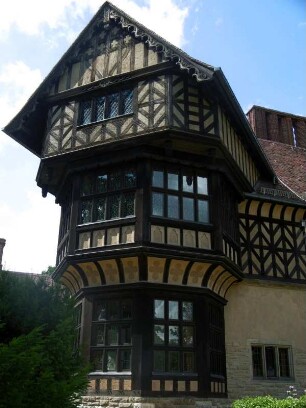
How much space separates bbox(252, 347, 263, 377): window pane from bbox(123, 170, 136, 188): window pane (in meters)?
6.66

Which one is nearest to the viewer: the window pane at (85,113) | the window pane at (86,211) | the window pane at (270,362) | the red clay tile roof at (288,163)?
the window pane at (86,211)

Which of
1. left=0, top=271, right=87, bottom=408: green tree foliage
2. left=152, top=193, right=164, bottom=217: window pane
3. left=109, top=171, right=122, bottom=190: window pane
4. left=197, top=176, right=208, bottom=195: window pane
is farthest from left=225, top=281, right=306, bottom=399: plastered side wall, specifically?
left=0, top=271, right=87, bottom=408: green tree foliage

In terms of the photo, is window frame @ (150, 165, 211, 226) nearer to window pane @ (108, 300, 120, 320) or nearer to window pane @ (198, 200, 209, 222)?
window pane @ (198, 200, 209, 222)

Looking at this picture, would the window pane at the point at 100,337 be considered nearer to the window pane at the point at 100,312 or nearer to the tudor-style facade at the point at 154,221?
the tudor-style facade at the point at 154,221

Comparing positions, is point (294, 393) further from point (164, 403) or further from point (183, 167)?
point (183, 167)

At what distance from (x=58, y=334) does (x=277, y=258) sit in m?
10.9

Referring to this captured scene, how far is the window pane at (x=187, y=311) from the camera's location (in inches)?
520

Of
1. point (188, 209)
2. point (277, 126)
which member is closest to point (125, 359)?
point (188, 209)

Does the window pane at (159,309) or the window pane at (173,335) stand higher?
the window pane at (159,309)

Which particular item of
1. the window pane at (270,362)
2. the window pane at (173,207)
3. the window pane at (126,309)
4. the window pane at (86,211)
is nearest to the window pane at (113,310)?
the window pane at (126,309)

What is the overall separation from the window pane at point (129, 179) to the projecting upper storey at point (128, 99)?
3.16ft

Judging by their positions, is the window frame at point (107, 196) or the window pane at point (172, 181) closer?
the window frame at point (107, 196)

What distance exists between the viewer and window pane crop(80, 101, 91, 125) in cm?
1488

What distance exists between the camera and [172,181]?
13.9 metres
